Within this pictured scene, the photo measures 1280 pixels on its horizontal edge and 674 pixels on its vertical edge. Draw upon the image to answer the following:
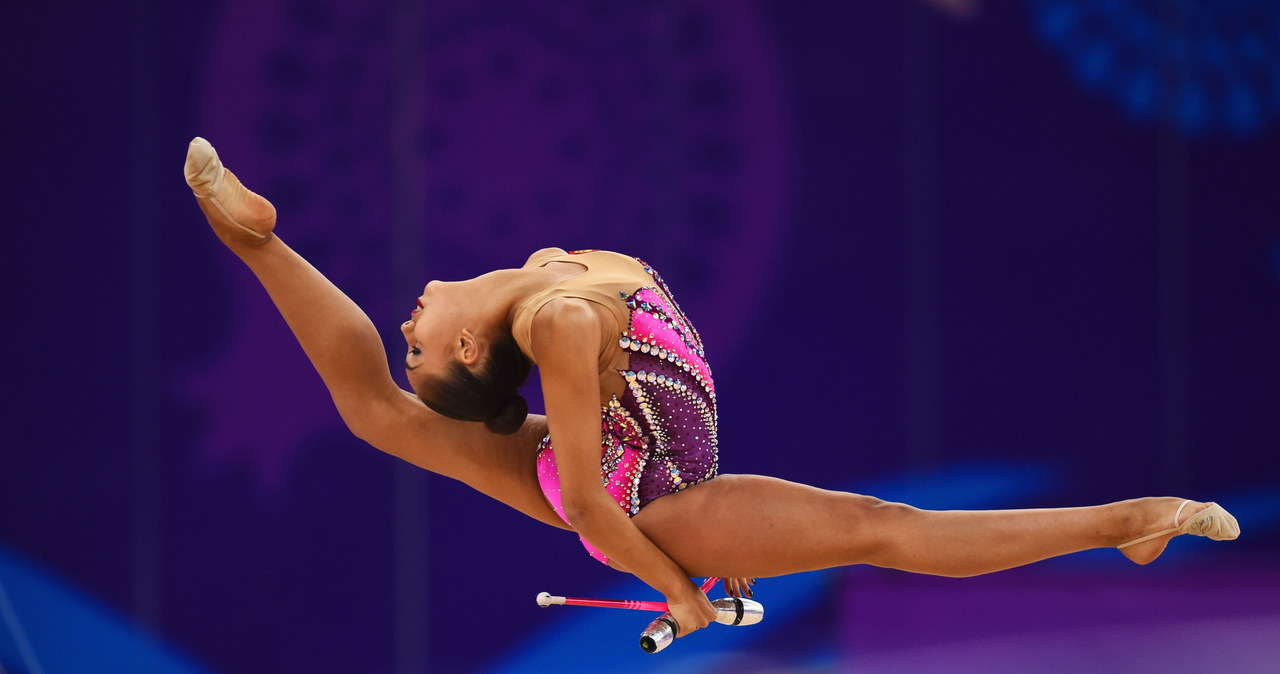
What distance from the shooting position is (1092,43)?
4.38m

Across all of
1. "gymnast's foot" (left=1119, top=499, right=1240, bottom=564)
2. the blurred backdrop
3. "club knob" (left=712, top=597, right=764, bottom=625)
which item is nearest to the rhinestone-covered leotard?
"club knob" (left=712, top=597, right=764, bottom=625)

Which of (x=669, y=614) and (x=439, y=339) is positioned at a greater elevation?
(x=439, y=339)

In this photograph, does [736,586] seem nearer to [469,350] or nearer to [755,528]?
[755,528]

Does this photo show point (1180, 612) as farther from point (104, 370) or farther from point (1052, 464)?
point (104, 370)

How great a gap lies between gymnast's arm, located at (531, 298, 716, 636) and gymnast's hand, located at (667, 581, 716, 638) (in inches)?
3.3

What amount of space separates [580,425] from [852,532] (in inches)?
24.2

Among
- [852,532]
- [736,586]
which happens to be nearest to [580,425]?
[852,532]

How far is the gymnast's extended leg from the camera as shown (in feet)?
7.96

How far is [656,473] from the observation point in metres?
2.51

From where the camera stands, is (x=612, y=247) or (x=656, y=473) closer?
(x=656, y=473)

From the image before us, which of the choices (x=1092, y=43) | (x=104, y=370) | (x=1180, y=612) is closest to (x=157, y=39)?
(x=104, y=370)

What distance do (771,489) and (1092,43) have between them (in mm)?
2686

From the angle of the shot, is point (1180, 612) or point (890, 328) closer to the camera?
point (1180, 612)

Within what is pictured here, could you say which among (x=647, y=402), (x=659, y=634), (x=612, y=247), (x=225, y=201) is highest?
(x=612, y=247)
